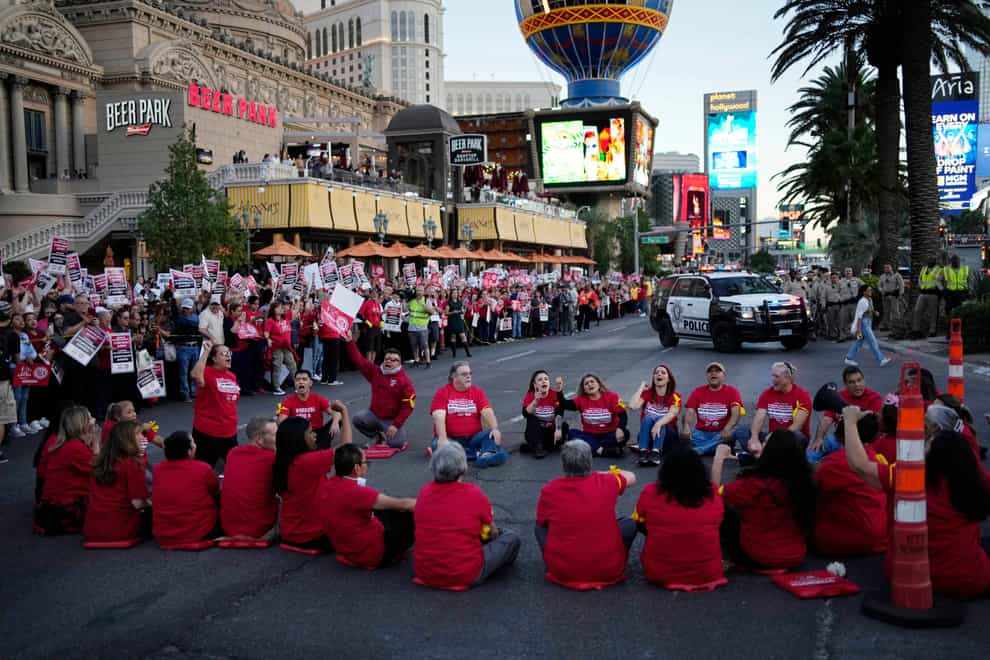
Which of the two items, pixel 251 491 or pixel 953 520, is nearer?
pixel 953 520

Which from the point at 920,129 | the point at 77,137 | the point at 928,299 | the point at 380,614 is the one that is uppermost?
the point at 77,137

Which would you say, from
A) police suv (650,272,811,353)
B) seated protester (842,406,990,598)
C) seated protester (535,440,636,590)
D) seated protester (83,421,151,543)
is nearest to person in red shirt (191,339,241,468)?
seated protester (83,421,151,543)

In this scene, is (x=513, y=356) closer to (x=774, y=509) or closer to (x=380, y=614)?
(x=774, y=509)

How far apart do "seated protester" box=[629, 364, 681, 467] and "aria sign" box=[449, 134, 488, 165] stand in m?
42.2

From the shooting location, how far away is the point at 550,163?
104 m

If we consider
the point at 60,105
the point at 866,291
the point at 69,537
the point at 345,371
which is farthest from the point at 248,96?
the point at 69,537

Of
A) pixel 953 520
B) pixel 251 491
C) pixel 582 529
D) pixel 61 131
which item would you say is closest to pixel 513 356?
pixel 251 491

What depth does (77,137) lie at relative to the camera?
51.6 metres

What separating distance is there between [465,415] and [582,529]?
4.38 metres

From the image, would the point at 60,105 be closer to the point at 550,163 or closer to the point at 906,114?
the point at 906,114

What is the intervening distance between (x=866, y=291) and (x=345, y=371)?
441 inches

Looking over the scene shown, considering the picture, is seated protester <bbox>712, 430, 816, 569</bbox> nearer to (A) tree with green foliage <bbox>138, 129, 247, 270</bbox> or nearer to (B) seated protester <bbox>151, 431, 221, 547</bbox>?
(B) seated protester <bbox>151, 431, 221, 547</bbox>

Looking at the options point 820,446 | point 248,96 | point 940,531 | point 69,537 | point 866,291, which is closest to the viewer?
Answer: point 940,531

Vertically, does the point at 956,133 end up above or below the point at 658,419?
above
